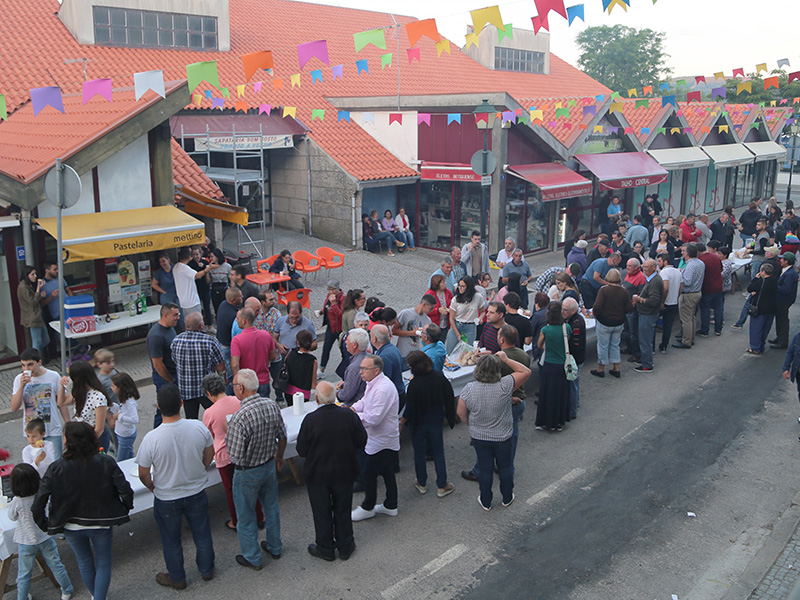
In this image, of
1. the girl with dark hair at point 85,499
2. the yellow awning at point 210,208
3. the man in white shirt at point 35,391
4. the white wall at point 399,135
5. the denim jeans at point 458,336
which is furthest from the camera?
the white wall at point 399,135

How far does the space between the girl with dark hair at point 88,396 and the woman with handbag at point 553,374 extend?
4958 mm

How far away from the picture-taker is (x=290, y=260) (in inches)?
534

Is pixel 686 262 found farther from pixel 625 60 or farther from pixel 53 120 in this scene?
pixel 625 60

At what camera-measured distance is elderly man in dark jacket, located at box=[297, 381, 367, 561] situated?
573 cm

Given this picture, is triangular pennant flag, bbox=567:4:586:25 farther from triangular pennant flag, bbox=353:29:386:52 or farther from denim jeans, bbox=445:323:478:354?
denim jeans, bbox=445:323:478:354

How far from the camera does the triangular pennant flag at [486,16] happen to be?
9.31 m

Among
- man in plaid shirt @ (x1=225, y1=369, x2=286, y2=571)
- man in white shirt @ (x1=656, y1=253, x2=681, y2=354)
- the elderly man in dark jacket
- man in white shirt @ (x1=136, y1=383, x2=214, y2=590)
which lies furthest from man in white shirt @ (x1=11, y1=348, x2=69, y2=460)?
man in white shirt @ (x1=656, y1=253, x2=681, y2=354)

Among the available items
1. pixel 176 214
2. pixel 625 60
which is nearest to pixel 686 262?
pixel 176 214

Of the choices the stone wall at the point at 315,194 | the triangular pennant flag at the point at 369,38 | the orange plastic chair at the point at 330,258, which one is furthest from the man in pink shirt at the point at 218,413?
the stone wall at the point at 315,194

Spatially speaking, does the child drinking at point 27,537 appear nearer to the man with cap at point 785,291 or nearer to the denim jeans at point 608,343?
the denim jeans at point 608,343

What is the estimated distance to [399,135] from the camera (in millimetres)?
20656

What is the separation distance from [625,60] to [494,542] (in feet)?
213

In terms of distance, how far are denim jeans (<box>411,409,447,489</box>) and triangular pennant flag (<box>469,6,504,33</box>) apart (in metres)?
5.44

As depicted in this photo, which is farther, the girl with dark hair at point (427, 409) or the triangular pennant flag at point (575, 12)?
the triangular pennant flag at point (575, 12)
